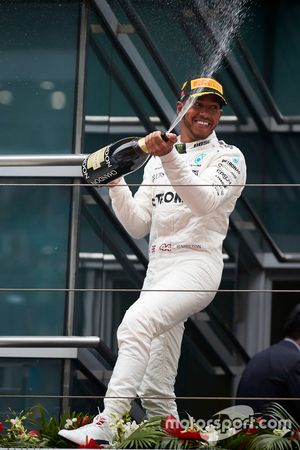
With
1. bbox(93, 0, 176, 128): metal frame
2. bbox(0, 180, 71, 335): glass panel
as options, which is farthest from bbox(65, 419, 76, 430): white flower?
bbox(93, 0, 176, 128): metal frame

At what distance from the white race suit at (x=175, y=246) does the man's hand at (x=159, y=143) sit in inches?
3.5

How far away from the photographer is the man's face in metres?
3.74

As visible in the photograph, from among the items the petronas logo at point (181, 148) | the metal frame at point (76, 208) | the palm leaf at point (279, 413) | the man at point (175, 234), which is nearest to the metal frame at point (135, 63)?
the metal frame at point (76, 208)

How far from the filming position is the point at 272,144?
4.57 metres

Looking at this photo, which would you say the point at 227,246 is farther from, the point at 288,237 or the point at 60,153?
the point at 60,153

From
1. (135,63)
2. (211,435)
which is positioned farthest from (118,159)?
(135,63)

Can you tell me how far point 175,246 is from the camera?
369cm

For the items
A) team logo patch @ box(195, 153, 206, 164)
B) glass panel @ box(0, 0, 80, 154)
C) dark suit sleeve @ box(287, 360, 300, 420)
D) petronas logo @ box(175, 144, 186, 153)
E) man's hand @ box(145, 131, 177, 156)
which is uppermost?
glass panel @ box(0, 0, 80, 154)

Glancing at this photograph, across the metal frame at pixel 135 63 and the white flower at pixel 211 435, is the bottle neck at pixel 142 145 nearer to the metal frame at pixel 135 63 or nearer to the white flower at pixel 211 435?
the white flower at pixel 211 435

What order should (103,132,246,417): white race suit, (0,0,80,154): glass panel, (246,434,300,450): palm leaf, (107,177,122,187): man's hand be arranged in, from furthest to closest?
(0,0,80,154): glass panel → (107,177,122,187): man's hand → (103,132,246,417): white race suit → (246,434,300,450): palm leaf

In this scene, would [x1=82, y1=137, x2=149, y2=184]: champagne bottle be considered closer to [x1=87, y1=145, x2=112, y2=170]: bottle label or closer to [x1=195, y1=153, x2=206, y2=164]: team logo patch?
[x1=87, y1=145, x2=112, y2=170]: bottle label

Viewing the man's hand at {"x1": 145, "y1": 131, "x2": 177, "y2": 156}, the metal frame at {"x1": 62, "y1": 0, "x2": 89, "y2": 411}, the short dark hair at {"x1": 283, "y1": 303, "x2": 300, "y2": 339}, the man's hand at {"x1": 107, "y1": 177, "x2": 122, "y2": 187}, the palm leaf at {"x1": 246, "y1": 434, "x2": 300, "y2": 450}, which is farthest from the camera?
the metal frame at {"x1": 62, "y1": 0, "x2": 89, "y2": 411}

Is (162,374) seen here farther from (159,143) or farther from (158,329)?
(159,143)

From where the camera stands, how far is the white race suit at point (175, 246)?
3.55m
